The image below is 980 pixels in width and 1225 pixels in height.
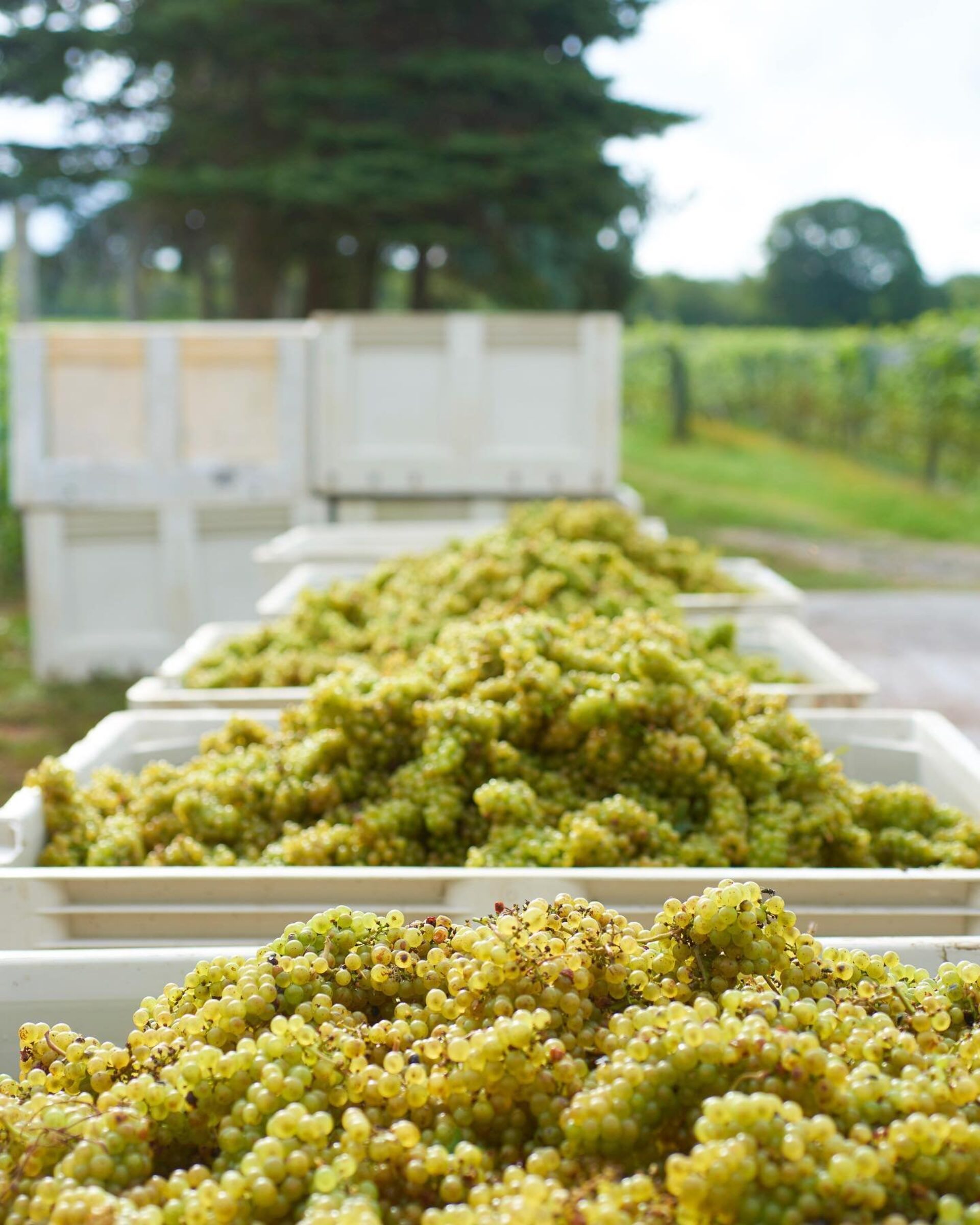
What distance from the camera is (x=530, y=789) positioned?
229 cm

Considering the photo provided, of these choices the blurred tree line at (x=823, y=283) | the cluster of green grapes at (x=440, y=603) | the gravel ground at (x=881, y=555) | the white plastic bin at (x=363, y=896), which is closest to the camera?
the white plastic bin at (x=363, y=896)

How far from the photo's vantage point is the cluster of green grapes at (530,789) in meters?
2.25

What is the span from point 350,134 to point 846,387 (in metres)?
11.6

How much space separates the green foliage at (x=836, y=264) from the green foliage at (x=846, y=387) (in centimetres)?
1920

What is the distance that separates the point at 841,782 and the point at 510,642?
667 mm

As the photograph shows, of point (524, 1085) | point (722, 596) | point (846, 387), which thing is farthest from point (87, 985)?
point (846, 387)

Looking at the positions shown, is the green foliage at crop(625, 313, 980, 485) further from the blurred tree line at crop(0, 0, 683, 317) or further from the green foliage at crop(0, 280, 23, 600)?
the green foliage at crop(0, 280, 23, 600)

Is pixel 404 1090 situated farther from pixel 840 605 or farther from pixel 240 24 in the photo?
pixel 240 24

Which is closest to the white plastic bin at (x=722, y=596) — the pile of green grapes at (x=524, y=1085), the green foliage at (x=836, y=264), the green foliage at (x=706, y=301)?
the pile of green grapes at (x=524, y=1085)

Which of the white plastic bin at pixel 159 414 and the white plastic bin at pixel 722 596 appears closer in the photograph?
the white plastic bin at pixel 722 596

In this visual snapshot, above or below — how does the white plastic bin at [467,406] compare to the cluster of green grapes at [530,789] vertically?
above

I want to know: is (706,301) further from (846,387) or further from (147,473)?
(147,473)

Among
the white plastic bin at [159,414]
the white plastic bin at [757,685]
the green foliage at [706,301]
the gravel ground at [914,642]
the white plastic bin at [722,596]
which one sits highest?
the green foliage at [706,301]

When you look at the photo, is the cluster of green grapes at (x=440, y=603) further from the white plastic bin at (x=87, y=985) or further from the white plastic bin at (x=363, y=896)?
the white plastic bin at (x=87, y=985)
